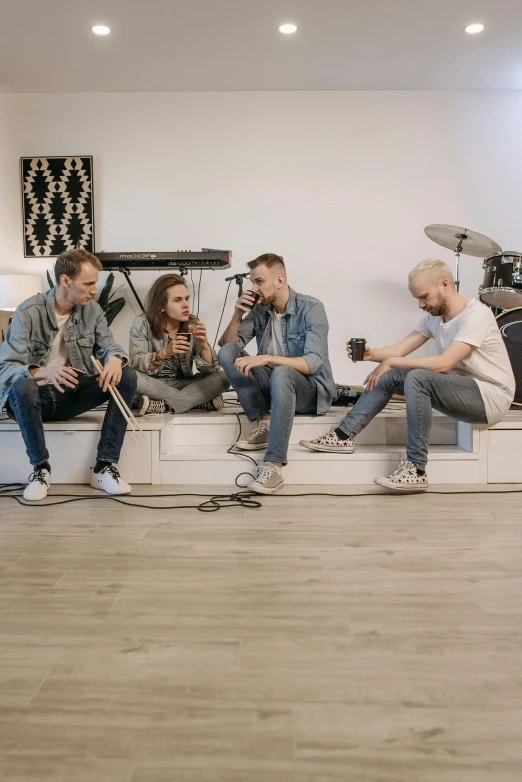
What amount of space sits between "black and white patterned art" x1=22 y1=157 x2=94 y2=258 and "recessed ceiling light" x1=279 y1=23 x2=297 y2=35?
69.8 inches

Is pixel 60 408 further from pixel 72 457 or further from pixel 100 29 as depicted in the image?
pixel 100 29

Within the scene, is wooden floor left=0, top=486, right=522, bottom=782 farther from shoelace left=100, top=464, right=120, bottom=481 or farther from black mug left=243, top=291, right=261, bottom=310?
black mug left=243, top=291, right=261, bottom=310

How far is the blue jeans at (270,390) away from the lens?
8.84 ft

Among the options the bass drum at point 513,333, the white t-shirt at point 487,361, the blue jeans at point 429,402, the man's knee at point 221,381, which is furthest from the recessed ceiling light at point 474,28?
the man's knee at point 221,381

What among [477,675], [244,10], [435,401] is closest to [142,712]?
[477,675]

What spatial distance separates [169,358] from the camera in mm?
3316

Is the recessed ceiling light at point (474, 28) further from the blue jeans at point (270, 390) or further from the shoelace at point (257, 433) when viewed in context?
the shoelace at point (257, 433)

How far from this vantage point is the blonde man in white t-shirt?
103 inches

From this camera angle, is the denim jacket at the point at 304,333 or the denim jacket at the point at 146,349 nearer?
the denim jacket at the point at 304,333

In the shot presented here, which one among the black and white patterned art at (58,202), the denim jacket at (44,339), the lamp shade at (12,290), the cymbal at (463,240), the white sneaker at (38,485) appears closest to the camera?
the white sneaker at (38,485)

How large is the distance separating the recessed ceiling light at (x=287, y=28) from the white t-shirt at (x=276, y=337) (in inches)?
75.2

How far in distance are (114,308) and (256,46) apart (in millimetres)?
2039

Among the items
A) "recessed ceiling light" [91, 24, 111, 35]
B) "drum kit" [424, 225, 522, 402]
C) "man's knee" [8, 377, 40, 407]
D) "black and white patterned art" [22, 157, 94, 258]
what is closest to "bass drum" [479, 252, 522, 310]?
"drum kit" [424, 225, 522, 402]

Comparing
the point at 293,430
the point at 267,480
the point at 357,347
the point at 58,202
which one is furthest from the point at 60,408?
the point at 58,202
